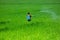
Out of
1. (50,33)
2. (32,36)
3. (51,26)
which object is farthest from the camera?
(51,26)

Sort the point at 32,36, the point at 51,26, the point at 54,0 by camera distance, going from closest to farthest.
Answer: the point at 32,36
the point at 51,26
the point at 54,0

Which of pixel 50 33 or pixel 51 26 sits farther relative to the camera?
pixel 51 26

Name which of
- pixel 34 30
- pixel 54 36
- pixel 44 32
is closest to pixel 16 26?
pixel 34 30

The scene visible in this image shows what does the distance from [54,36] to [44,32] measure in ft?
3.00

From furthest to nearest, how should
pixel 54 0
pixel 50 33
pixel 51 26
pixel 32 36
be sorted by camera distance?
pixel 54 0 < pixel 51 26 < pixel 50 33 < pixel 32 36

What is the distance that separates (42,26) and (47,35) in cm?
204

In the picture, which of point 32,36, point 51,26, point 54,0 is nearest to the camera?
point 32,36

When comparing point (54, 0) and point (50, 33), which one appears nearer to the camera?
point (50, 33)

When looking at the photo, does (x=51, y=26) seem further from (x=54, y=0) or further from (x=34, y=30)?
(x=54, y=0)

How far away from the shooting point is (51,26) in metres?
11.0

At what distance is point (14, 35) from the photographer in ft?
30.2

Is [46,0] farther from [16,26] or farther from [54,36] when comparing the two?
[54,36]

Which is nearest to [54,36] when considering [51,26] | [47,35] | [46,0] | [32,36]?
[47,35]

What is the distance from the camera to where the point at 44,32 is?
9750mm
